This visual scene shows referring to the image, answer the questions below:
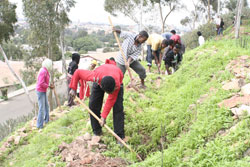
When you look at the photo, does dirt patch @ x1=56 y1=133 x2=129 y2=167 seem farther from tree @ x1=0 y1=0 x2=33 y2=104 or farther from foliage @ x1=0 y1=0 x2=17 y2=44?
foliage @ x1=0 y1=0 x2=17 y2=44

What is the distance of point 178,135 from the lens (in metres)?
3.49

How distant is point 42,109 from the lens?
5.40m

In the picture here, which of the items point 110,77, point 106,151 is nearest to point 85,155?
point 106,151

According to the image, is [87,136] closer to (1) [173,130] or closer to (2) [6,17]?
(1) [173,130]

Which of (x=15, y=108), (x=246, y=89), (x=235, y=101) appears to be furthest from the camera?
(x=15, y=108)

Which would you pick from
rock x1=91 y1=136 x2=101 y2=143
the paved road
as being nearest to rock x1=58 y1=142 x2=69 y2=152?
rock x1=91 y1=136 x2=101 y2=143

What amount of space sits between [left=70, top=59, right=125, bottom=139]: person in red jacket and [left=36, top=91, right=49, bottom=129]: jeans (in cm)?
208

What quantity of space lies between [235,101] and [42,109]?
4.18m

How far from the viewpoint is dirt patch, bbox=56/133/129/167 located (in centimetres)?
→ 307

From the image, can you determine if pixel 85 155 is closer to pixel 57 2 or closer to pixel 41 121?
pixel 41 121

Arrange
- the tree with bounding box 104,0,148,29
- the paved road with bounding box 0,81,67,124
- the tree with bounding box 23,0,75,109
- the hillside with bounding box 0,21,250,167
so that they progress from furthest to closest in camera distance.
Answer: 1. the tree with bounding box 104,0,148,29
2. the paved road with bounding box 0,81,67,124
3. the tree with bounding box 23,0,75,109
4. the hillside with bounding box 0,21,250,167

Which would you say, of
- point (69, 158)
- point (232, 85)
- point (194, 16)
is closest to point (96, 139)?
point (69, 158)

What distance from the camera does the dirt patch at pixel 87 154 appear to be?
3.07 meters

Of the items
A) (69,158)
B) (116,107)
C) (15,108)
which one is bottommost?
(15,108)
